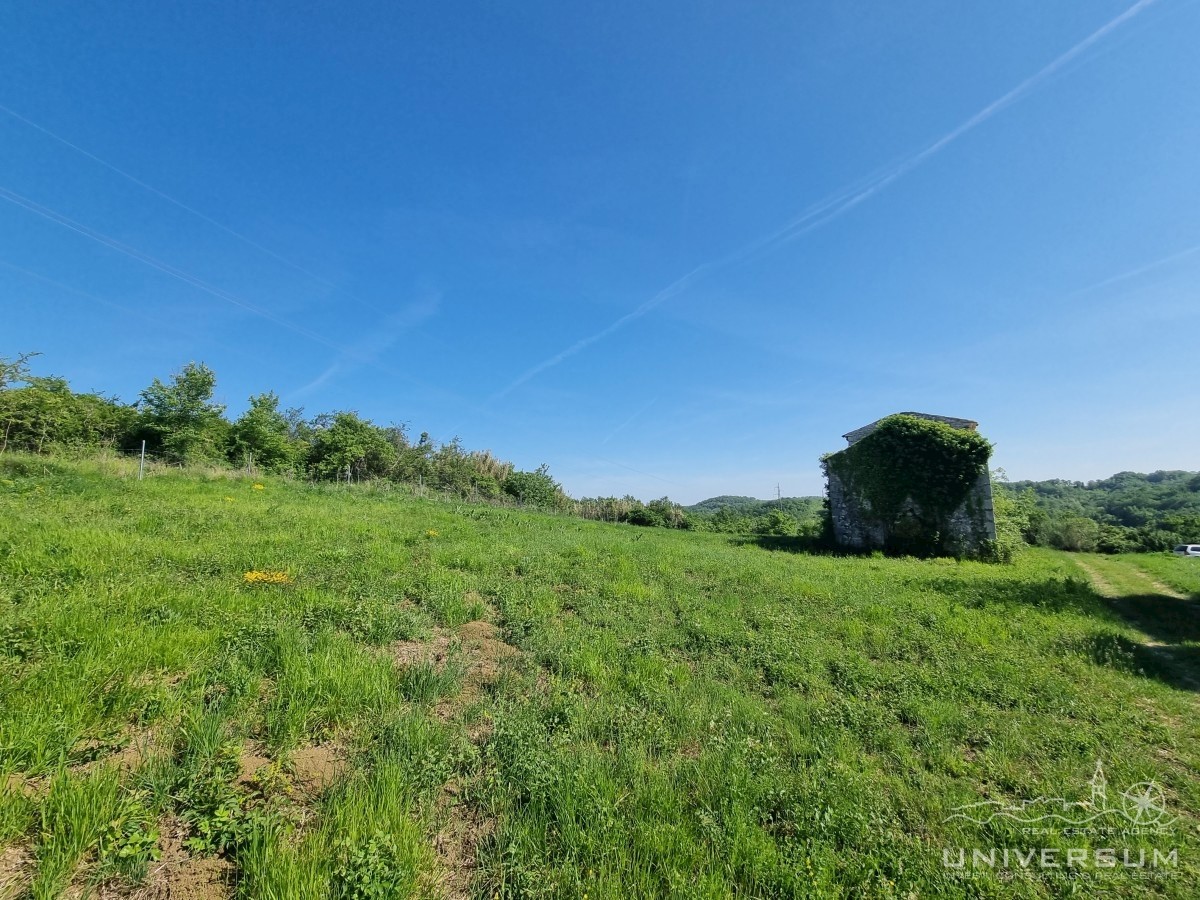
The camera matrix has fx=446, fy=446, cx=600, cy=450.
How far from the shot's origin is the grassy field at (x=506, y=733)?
2822 millimetres

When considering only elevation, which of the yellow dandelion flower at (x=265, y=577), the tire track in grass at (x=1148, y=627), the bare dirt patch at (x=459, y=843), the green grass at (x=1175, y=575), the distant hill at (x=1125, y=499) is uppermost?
the distant hill at (x=1125, y=499)

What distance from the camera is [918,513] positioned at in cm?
2416

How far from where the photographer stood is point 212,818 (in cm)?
280

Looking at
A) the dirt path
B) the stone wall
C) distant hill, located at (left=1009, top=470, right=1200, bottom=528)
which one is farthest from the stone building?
distant hill, located at (left=1009, top=470, right=1200, bottom=528)

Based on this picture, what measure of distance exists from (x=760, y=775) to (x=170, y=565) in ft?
27.6

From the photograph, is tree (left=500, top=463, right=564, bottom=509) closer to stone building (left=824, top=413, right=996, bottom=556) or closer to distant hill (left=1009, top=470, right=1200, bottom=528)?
stone building (left=824, top=413, right=996, bottom=556)

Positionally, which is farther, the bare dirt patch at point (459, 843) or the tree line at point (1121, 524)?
the tree line at point (1121, 524)

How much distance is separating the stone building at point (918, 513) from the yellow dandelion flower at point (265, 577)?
27.8 m

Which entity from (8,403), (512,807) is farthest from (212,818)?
(8,403)

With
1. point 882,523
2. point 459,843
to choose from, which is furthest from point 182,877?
point 882,523

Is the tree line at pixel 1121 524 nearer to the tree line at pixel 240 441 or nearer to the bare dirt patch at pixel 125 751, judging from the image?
the tree line at pixel 240 441

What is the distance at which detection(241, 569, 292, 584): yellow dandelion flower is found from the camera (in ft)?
21.7

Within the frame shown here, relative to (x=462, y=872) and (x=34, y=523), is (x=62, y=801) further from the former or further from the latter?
(x=34, y=523)

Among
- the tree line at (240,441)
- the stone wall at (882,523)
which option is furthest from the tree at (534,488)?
the stone wall at (882,523)
